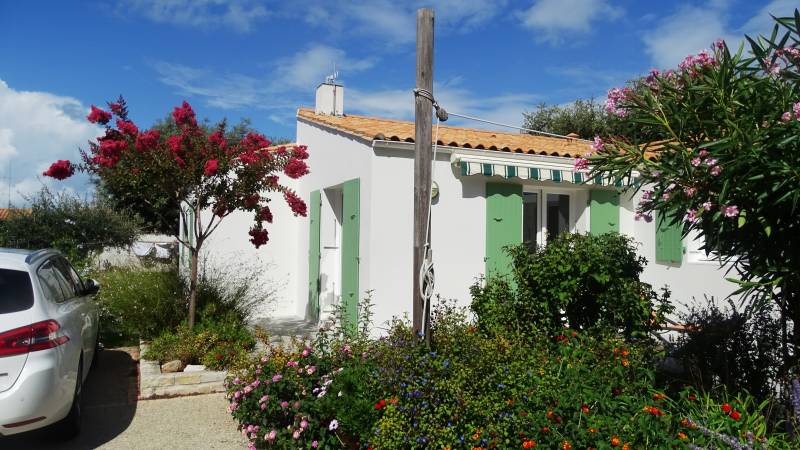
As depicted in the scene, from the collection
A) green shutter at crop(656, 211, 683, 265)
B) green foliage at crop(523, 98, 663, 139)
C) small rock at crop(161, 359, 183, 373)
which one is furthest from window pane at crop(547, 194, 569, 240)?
green foliage at crop(523, 98, 663, 139)

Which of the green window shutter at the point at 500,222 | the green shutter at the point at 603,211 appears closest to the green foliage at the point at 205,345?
the green window shutter at the point at 500,222

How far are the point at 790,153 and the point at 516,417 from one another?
7.53ft

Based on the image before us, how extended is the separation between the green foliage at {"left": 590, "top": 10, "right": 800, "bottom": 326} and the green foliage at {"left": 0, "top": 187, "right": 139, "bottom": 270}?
10.5 metres

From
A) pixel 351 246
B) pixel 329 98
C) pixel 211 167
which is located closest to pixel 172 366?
pixel 211 167

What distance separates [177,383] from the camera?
623cm

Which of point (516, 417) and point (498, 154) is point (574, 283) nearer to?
point (516, 417)

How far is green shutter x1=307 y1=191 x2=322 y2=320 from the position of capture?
10055 millimetres

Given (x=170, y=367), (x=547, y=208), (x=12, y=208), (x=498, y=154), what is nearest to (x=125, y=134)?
(x=170, y=367)

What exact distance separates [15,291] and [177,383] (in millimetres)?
2191

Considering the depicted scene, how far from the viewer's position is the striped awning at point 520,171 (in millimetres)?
8273

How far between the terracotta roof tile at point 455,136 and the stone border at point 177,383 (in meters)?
3.81

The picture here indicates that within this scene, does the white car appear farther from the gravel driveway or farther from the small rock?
the small rock

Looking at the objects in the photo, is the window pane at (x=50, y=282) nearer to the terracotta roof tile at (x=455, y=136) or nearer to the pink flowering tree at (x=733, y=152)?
the terracotta roof tile at (x=455, y=136)

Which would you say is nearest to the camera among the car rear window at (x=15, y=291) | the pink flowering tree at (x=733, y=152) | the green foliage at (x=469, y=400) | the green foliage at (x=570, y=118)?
the pink flowering tree at (x=733, y=152)
